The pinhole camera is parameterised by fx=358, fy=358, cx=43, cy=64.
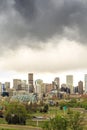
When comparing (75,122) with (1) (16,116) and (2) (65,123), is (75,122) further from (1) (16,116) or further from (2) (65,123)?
(1) (16,116)

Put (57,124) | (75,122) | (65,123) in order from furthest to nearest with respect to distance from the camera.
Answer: (75,122)
(65,123)
(57,124)

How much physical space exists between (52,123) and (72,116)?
233cm

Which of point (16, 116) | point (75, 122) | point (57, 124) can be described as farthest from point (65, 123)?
point (16, 116)

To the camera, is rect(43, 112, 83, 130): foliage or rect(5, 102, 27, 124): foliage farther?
rect(5, 102, 27, 124): foliage

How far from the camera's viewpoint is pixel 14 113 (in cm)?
5253

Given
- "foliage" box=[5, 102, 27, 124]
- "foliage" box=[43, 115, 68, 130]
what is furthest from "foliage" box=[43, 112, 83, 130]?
"foliage" box=[5, 102, 27, 124]

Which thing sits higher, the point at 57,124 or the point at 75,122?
the point at 75,122

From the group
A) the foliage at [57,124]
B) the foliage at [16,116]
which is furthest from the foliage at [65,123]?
the foliage at [16,116]

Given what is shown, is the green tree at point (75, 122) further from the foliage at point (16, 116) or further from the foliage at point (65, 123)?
the foliage at point (16, 116)

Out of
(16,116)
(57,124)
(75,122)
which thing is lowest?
(16,116)

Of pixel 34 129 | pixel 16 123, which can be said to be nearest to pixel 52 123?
pixel 34 129

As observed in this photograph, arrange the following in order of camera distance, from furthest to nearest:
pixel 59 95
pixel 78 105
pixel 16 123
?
1. pixel 59 95
2. pixel 78 105
3. pixel 16 123

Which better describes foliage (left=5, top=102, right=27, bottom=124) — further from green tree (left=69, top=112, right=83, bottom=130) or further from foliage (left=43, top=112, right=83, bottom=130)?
green tree (left=69, top=112, right=83, bottom=130)

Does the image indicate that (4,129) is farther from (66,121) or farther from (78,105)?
(78,105)
